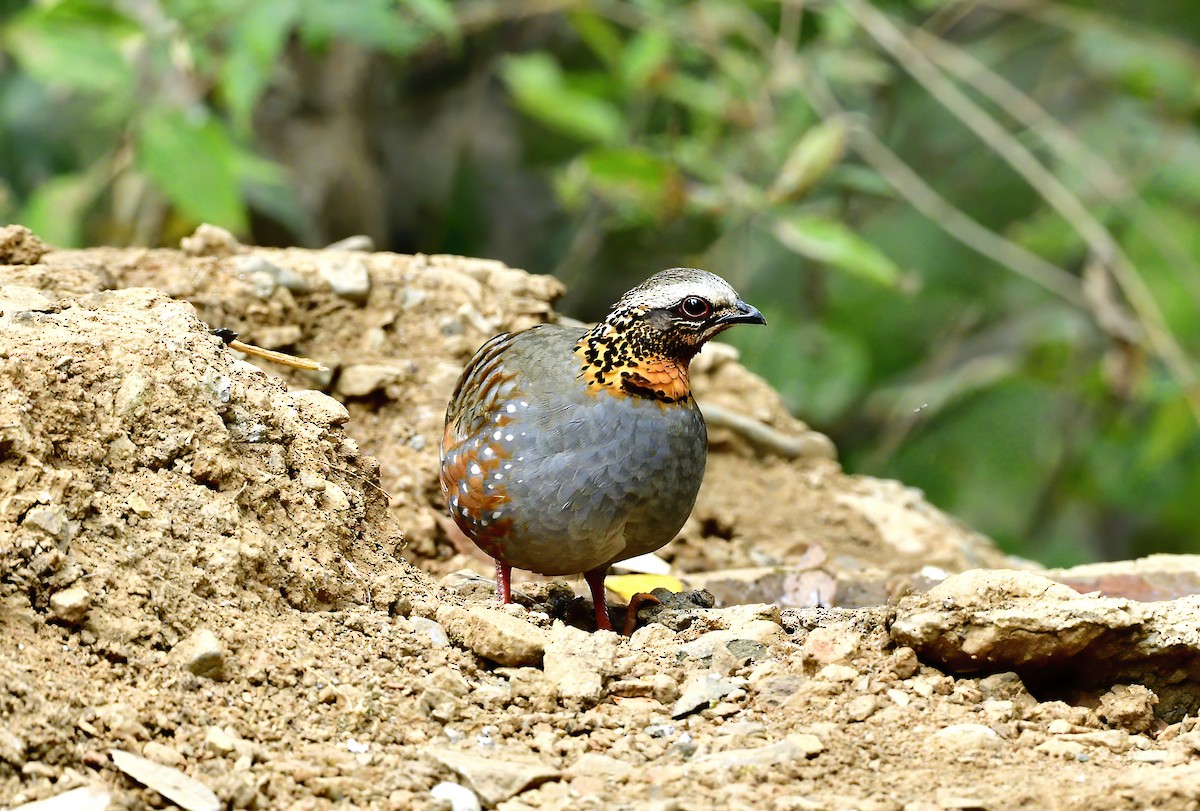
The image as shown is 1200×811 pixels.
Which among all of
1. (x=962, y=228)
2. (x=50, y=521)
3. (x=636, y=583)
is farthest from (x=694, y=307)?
(x=962, y=228)

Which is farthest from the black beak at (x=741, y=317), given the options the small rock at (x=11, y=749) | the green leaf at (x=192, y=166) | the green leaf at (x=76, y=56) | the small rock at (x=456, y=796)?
the green leaf at (x=76, y=56)

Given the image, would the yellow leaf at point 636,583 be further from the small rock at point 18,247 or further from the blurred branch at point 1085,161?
the blurred branch at point 1085,161

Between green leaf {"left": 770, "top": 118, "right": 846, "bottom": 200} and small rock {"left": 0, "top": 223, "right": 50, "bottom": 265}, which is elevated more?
green leaf {"left": 770, "top": 118, "right": 846, "bottom": 200}

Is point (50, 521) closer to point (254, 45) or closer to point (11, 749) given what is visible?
point (11, 749)

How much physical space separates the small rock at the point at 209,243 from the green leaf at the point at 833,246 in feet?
9.21

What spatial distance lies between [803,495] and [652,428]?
2265 mm

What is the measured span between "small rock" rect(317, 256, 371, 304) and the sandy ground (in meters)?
1.43

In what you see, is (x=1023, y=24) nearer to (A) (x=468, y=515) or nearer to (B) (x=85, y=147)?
(B) (x=85, y=147)

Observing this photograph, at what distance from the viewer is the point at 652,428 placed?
3996 millimetres

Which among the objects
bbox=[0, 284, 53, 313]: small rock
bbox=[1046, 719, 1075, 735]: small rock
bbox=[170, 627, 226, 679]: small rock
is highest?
bbox=[0, 284, 53, 313]: small rock

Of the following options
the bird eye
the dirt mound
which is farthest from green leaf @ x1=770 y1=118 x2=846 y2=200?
the bird eye

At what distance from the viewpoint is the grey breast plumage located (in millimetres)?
3906

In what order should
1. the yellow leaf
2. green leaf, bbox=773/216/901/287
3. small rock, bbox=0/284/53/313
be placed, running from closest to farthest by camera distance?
small rock, bbox=0/284/53/313 < the yellow leaf < green leaf, bbox=773/216/901/287

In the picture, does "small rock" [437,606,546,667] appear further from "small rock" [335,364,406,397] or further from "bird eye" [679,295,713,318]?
"small rock" [335,364,406,397]
